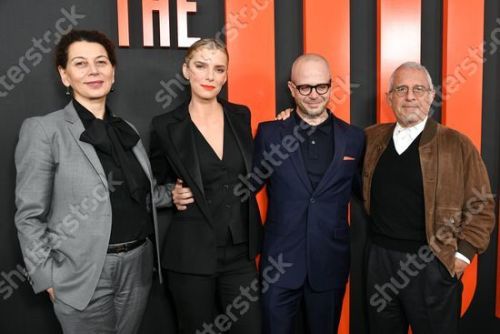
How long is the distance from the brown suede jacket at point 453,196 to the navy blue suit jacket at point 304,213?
410 millimetres

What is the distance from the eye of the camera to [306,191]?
2.23m

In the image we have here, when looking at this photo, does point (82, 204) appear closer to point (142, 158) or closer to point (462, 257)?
point (142, 158)

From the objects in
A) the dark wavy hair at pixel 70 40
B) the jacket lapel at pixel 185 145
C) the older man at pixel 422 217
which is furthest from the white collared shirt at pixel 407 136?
the dark wavy hair at pixel 70 40

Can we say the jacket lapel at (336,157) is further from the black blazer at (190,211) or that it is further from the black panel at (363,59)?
the black panel at (363,59)

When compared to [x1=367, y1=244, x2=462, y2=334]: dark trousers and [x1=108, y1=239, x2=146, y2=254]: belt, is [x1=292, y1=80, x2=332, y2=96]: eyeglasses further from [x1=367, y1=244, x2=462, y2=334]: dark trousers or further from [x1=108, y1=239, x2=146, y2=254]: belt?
[x1=108, y1=239, x2=146, y2=254]: belt

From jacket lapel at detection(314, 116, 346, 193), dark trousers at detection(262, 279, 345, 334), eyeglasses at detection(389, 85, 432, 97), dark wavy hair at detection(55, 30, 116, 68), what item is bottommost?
dark trousers at detection(262, 279, 345, 334)

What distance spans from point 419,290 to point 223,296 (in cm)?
104

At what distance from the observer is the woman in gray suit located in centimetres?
179

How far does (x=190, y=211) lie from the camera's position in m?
2.13

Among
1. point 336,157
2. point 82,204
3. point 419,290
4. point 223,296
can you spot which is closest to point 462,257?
point 419,290

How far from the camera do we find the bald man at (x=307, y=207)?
7.38 ft

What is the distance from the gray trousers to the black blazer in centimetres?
15

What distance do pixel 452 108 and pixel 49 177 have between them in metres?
2.53

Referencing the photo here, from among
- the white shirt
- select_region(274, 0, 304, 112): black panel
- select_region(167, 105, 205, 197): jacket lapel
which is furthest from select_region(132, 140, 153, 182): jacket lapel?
the white shirt
